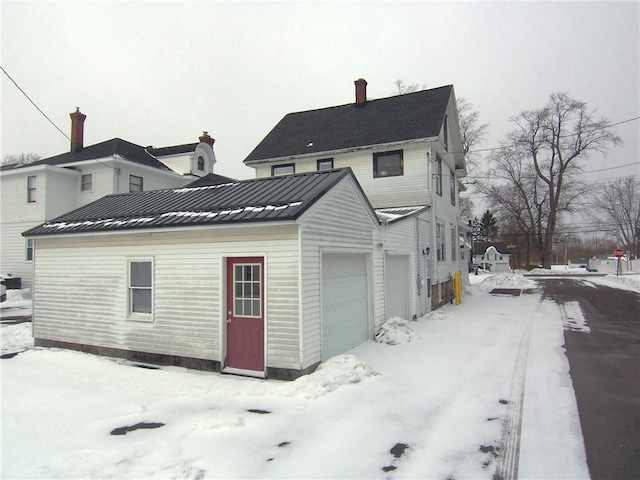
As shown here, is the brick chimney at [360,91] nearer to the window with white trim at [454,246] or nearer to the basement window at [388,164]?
the basement window at [388,164]

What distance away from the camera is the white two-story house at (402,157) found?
16.2 meters

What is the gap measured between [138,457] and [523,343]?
9.29m

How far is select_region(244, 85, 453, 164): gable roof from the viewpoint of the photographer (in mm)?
17109

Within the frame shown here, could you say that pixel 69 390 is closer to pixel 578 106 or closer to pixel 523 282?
pixel 523 282

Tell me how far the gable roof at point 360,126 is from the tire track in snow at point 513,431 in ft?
34.3

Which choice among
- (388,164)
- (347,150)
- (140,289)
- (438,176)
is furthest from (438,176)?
(140,289)

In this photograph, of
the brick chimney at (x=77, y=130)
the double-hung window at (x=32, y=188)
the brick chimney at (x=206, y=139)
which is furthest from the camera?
the brick chimney at (x=206, y=139)

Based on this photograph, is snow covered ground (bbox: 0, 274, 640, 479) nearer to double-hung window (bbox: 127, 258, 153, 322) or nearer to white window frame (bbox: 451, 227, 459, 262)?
double-hung window (bbox: 127, 258, 153, 322)

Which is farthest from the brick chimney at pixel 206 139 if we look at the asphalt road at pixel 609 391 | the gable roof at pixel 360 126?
the asphalt road at pixel 609 391

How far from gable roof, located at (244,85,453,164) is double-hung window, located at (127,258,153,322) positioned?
432 inches

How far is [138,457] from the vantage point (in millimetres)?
4625

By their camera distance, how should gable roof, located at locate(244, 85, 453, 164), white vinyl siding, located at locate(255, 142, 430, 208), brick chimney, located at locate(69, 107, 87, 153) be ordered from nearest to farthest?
white vinyl siding, located at locate(255, 142, 430, 208) → gable roof, located at locate(244, 85, 453, 164) → brick chimney, located at locate(69, 107, 87, 153)

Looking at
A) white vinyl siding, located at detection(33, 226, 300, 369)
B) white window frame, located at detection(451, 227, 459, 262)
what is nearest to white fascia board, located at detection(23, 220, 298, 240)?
white vinyl siding, located at detection(33, 226, 300, 369)

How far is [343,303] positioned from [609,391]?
199 inches
